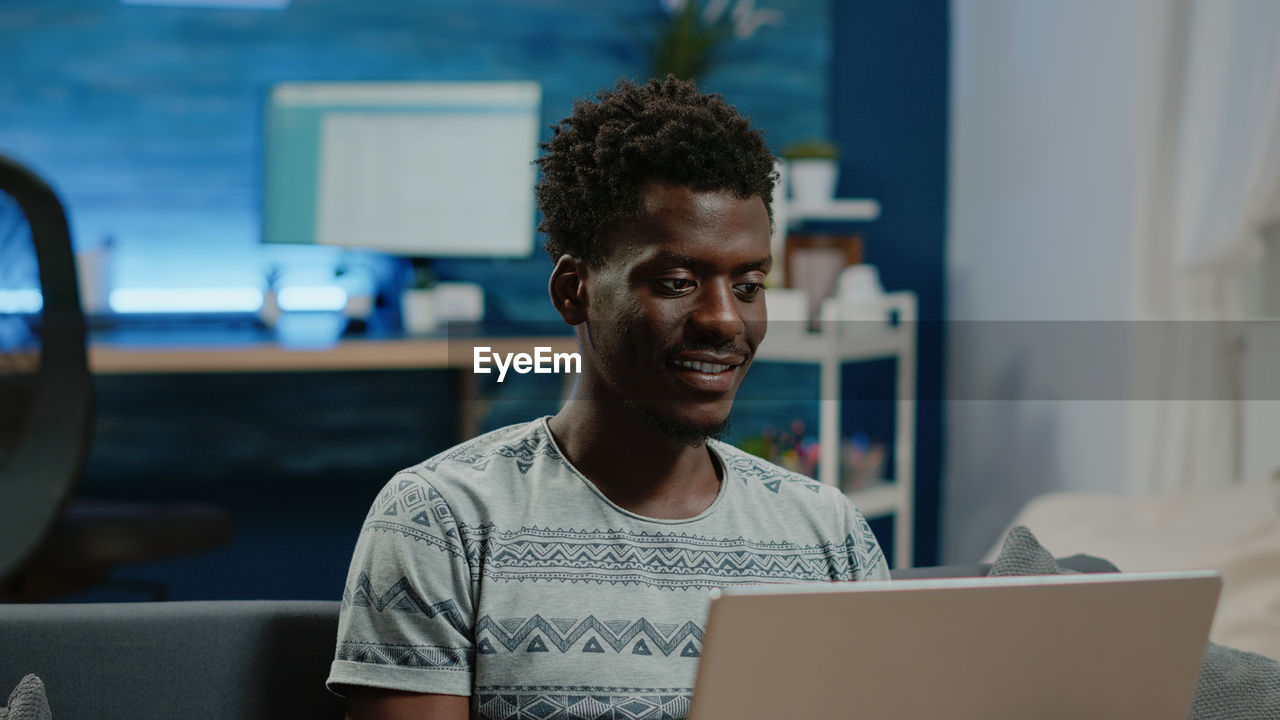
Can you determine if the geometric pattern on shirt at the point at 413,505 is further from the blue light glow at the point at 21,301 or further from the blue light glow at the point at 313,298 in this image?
the blue light glow at the point at 313,298

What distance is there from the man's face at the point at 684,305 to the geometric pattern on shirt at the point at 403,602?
21 cm

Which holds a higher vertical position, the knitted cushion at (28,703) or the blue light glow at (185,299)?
the blue light glow at (185,299)

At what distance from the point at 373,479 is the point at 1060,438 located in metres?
1.85

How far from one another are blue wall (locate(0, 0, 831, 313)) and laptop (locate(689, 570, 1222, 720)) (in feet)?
8.06

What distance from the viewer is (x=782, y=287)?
2.66 meters

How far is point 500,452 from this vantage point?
2.89 feet

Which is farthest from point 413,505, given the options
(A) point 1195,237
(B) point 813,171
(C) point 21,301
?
(B) point 813,171

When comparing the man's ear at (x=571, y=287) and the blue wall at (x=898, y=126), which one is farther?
the blue wall at (x=898, y=126)

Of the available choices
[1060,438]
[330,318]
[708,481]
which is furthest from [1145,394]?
[330,318]

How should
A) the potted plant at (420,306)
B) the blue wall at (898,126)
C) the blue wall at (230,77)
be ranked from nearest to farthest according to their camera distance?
the potted plant at (420,306), the blue wall at (230,77), the blue wall at (898,126)

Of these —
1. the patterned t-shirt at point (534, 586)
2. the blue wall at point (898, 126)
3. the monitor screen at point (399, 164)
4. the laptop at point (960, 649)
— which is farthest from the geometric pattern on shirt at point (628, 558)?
the blue wall at point (898, 126)

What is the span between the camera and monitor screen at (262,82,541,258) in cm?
283

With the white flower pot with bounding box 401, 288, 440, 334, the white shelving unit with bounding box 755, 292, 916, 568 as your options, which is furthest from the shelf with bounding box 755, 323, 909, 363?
the white flower pot with bounding box 401, 288, 440, 334

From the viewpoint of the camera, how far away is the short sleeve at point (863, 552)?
3.00 ft
